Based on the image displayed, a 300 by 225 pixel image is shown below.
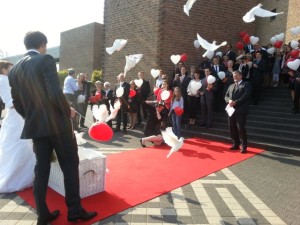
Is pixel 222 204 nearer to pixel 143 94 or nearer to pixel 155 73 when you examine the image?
pixel 155 73

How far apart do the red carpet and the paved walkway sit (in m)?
0.17

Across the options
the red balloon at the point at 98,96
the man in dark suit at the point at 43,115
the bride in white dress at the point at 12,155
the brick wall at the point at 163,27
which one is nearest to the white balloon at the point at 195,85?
the brick wall at the point at 163,27

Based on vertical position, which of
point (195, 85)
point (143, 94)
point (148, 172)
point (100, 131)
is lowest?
point (148, 172)

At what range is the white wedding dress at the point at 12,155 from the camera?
4.10 metres

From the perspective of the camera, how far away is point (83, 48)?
28938 millimetres

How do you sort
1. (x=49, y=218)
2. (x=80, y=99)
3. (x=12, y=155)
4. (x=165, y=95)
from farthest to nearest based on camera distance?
(x=80, y=99)
(x=165, y=95)
(x=12, y=155)
(x=49, y=218)

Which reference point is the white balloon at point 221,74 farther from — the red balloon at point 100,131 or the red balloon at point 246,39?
the red balloon at point 100,131

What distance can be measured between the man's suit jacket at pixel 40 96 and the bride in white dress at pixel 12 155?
53.0 inches

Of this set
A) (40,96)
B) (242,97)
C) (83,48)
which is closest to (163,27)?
(242,97)

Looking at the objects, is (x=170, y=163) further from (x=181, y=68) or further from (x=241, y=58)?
(x=241, y=58)

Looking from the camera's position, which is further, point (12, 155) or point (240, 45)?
point (240, 45)

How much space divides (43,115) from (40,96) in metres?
0.19

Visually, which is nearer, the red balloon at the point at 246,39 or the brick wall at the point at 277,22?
the red balloon at the point at 246,39

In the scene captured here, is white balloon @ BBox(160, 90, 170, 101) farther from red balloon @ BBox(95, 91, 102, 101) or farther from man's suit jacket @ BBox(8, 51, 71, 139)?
man's suit jacket @ BBox(8, 51, 71, 139)
